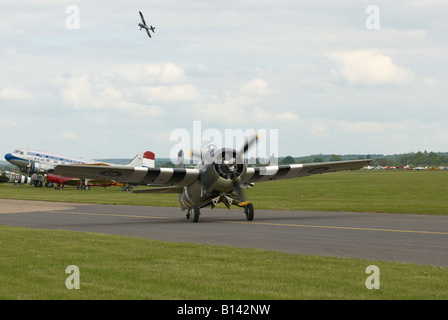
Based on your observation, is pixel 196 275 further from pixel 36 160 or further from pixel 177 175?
pixel 36 160

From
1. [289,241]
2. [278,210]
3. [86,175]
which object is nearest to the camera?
[289,241]

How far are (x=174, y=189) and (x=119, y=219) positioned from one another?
3.00m

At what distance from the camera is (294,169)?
2925cm

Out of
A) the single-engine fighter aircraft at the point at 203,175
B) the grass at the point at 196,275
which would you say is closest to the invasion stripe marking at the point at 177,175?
the single-engine fighter aircraft at the point at 203,175

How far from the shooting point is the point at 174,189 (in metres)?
29.0

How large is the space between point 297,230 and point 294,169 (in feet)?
26.5

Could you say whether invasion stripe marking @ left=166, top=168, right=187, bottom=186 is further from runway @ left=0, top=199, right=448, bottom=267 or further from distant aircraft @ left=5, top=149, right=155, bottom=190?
distant aircraft @ left=5, top=149, right=155, bottom=190

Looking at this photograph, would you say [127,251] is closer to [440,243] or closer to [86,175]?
[440,243]

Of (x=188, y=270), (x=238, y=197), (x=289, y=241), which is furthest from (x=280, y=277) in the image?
(x=238, y=197)
